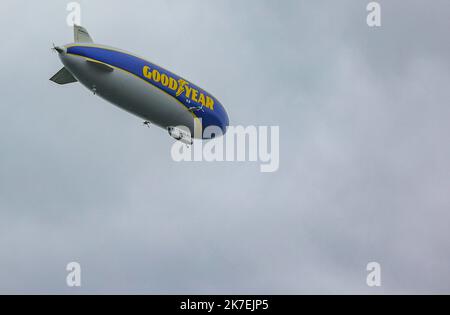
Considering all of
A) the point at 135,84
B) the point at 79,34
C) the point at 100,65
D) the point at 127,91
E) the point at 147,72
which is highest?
the point at 79,34

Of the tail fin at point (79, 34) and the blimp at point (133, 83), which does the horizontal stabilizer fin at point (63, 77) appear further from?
the tail fin at point (79, 34)

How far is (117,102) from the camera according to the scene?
84.9 m

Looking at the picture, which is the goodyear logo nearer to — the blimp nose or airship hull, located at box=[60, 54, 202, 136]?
airship hull, located at box=[60, 54, 202, 136]

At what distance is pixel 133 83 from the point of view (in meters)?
83.7

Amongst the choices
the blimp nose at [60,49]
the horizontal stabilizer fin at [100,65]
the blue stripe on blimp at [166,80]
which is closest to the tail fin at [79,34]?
the blue stripe on blimp at [166,80]

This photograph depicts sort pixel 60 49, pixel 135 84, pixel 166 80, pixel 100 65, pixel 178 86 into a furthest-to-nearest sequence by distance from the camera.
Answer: pixel 178 86 < pixel 166 80 < pixel 135 84 < pixel 100 65 < pixel 60 49

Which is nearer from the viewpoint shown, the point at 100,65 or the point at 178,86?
the point at 100,65

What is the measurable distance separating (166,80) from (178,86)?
2.38 meters

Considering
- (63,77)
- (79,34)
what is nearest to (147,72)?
(79,34)

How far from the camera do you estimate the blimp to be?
268 ft

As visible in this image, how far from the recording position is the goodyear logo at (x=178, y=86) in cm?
8575

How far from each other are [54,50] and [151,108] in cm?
1288

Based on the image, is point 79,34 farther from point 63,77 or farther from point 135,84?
point 135,84
